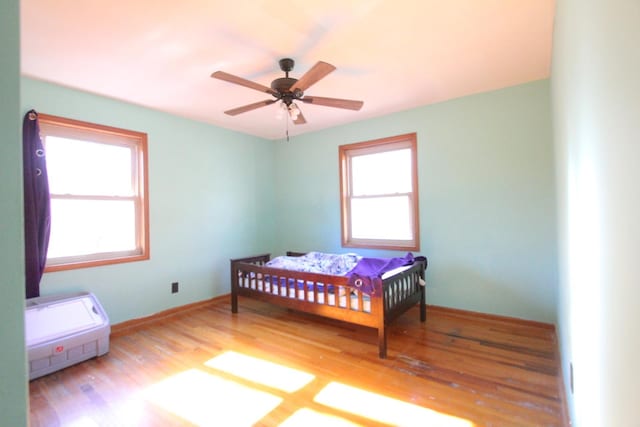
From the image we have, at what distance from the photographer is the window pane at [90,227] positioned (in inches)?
110

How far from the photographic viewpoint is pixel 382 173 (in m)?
3.82

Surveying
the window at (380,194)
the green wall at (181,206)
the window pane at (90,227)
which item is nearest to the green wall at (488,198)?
the window at (380,194)

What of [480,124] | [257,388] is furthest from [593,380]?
[480,124]

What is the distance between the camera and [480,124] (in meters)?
3.07

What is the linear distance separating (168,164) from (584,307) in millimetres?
3801

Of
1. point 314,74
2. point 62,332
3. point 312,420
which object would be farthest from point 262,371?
point 314,74

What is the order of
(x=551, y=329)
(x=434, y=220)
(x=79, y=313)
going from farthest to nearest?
(x=434, y=220) < (x=551, y=329) < (x=79, y=313)

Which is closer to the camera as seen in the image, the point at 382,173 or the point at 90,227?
the point at 90,227

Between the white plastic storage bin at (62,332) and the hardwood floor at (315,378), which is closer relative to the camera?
the hardwood floor at (315,378)

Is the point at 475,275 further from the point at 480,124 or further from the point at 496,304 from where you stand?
the point at 480,124

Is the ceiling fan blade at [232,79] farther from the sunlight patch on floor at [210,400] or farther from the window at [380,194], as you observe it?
the sunlight patch on floor at [210,400]

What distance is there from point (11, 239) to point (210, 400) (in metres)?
1.81

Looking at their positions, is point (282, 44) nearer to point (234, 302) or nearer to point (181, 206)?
point (181, 206)

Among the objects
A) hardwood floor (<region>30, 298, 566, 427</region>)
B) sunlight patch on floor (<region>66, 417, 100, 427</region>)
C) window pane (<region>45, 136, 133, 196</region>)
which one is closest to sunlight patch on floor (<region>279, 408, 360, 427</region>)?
hardwood floor (<region>30, 298, 566, 427</region>)
